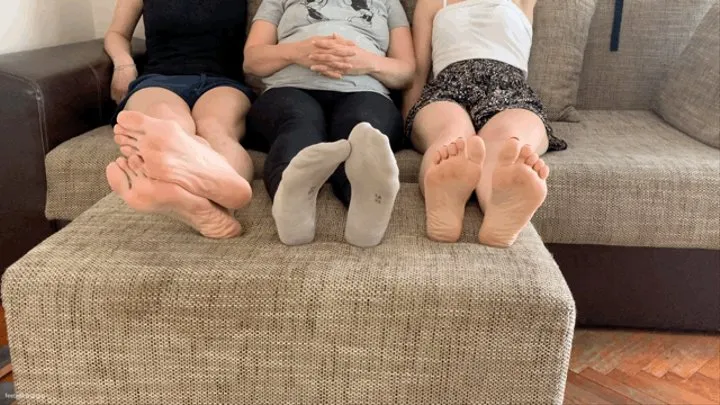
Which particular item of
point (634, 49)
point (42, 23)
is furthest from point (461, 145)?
point (42, 23)

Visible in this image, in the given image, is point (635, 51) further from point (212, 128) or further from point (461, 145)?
point (212, 128)

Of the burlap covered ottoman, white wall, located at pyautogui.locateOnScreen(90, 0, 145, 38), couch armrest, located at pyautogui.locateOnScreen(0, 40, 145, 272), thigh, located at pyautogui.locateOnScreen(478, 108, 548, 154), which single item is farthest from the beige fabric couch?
white wall, located at pyautogui.locateOnScreen(90, 0, 145, 38)

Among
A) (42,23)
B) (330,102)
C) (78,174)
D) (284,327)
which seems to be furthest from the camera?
(42,23)

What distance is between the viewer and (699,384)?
1.39 metres

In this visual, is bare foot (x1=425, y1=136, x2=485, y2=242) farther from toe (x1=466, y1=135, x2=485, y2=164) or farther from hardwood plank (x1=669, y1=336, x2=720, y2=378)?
hardwood plank (x1=669, y1=336, x2=720, y2=378)

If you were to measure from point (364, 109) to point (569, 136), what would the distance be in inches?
23.2

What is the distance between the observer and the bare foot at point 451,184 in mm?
1028

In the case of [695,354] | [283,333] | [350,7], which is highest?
[350,7]

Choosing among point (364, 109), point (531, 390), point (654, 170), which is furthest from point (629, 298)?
point (364, 109)

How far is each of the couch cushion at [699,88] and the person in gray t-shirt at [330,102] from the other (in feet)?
2.43

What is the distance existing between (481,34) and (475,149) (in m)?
0.73

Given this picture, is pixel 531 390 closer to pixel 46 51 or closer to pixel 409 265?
pixel 409 265

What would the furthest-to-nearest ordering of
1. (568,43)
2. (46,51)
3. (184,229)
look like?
1. (568,43)
2. (46,51)
3. (184,229)

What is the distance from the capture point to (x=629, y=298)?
1482 mm
